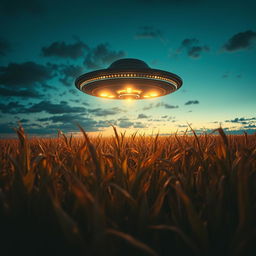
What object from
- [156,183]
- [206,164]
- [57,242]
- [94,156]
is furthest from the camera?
[206,164]

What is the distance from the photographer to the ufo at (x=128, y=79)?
6.29m

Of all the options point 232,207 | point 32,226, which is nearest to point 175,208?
point 232,207

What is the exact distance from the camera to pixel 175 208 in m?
0.66

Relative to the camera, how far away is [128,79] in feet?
22.2

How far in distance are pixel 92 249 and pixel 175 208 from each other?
35 cm

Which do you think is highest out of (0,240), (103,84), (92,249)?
(103,84)

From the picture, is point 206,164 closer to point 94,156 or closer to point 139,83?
point 94,156

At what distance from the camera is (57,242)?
579mm

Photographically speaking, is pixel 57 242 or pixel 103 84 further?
pixel 103 84

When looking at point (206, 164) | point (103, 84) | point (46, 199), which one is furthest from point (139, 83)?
point (46, 199)

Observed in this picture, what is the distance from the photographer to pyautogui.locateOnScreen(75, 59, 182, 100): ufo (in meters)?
6.29

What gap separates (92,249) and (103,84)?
7.34m

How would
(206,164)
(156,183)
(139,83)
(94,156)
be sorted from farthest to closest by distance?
(139,83)
(206,164)
(156,183)
(94,156)

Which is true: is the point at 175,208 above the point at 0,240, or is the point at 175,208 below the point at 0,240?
above
